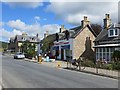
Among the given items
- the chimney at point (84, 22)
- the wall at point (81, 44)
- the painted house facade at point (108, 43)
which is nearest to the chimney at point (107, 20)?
the painted house facade at point (108, 43)

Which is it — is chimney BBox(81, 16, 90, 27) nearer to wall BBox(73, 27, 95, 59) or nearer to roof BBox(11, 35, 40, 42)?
wall BBox(73, 27, 95, 59)

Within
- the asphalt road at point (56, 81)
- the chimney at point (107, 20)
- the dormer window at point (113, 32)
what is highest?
the chimney at point (107, 20)

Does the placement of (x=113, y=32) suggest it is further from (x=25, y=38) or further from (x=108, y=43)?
(x=25, y=38)

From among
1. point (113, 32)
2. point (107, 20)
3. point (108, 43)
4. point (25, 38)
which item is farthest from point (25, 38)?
point (113, 32)

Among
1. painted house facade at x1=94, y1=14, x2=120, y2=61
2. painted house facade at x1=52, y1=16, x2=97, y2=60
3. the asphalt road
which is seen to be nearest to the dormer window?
painted house facade at x1=94, y1=14, x2=120, y2=61

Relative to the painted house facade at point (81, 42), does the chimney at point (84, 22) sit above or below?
above

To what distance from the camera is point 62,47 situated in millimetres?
56344

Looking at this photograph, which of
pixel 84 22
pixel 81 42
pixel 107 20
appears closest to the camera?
pixel 107 20

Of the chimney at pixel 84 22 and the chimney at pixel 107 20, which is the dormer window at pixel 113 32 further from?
the chimney at pixel 84 22

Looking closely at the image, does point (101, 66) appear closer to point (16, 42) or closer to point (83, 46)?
point (83, 46)

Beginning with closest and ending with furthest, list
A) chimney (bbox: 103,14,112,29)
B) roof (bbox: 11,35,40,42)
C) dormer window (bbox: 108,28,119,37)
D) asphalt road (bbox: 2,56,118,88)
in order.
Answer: asphalt road (bbox: 2,56,118,88), dormer window (bbox: 108,28,119,37), chimney (bbox: 103,14,112,29), roof (bbox: 11,35,40,42)

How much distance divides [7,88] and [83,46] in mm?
38828

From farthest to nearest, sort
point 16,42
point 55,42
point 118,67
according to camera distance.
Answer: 1. point 16,42
2. point 55,42
3. point 118,67

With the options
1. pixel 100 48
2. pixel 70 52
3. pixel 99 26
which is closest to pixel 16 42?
pixel 99 26
